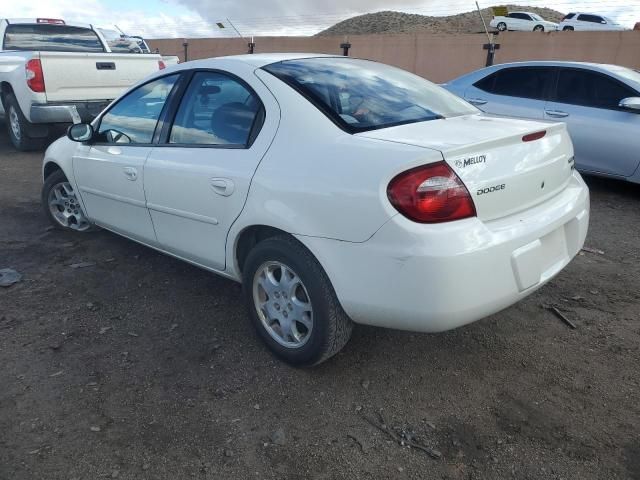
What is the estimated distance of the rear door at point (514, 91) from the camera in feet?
21.1

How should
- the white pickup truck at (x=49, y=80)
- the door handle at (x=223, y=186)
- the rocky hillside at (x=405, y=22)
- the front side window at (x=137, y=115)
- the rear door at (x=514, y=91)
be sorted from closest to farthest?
the door handle at (x=223, y=186) < the front side window at (x=137, y=115) < the rear door at (x=514, y=91) < the white pickup truck at (x=49, y=80) < the rocky hillside at (x=405, y=22)

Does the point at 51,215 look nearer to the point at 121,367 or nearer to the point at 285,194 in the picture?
the point at 121,367

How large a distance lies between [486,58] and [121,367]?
660 inches

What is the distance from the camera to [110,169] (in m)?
3.75

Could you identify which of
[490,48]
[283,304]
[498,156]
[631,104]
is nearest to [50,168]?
[283,304]

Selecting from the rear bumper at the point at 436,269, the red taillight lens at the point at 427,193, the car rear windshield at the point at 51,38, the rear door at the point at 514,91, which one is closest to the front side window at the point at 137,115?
the rear bumper at the point at 436,269

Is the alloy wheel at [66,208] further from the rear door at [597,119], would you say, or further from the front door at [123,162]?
the rear door at [597,119]

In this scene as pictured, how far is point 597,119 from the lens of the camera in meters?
5.92

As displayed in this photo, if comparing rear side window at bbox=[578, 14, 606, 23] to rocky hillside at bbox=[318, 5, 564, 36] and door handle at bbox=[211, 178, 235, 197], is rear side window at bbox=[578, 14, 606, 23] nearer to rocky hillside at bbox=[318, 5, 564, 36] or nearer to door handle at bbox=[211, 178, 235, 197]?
rocky hillside at bbox=[318, 5, 564, 36]

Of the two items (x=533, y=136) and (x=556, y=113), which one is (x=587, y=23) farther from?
(x=533, y=136)

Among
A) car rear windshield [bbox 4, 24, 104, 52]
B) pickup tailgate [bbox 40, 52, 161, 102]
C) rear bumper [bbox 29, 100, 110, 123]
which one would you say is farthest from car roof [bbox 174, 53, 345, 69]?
car rear windshield [bbox 4, 24, 104, 52]

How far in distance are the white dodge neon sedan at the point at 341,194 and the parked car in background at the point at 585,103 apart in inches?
122

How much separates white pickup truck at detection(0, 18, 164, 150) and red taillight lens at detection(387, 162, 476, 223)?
606cm

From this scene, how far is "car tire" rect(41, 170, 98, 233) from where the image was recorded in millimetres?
4609
